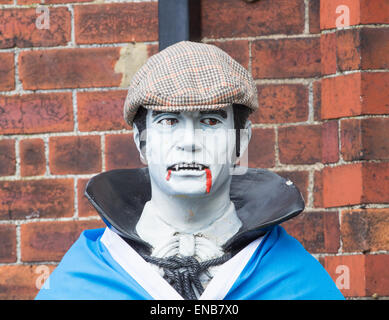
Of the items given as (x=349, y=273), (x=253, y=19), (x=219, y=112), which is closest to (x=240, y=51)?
(x=253, y=19)

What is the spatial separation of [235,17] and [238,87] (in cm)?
63

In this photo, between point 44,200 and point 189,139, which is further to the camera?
point 44,200

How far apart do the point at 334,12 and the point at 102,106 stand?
2.28 ft

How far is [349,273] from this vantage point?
192cm

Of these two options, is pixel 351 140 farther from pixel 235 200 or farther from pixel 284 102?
pixel 235 200

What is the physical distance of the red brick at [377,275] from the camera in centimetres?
188

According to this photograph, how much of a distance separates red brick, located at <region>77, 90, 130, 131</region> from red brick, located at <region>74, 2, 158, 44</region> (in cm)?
16

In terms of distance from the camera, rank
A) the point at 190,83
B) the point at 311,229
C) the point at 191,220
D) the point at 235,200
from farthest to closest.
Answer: the point at 311,229
the point at 235,200
the point at 191,220
the point at 190,83

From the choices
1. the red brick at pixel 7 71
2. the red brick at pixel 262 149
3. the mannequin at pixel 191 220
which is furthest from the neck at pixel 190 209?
the red brick at pixel 7 71

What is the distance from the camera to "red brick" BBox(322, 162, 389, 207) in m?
1.89

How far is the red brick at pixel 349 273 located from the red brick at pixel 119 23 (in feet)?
2.64

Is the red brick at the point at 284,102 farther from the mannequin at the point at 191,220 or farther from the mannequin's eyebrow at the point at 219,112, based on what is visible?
the mannequin's eyebrow at the point at 219,112

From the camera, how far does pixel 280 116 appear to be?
2010mm
